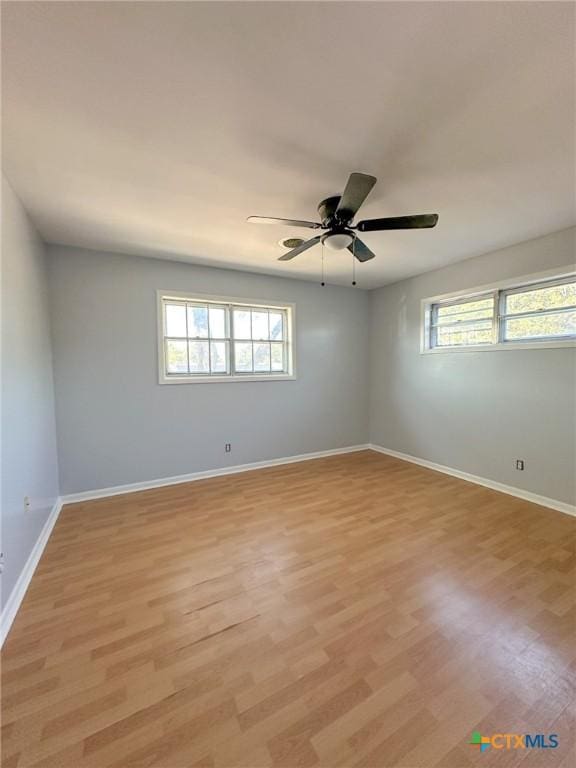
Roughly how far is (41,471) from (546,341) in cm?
470

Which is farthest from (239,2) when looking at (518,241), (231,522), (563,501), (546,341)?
(563,501)

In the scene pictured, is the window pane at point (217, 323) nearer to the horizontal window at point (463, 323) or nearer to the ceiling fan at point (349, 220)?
the ceiling fan at point (349, 220)

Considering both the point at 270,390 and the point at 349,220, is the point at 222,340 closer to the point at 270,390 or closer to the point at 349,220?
the point at 270,390

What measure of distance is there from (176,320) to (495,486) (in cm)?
416

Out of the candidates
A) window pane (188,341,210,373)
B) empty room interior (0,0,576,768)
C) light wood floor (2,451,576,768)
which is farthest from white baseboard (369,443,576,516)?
window pane (188,341,210,373)

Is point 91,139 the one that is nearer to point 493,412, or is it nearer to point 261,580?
point 261,580

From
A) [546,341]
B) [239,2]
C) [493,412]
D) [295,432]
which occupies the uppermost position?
[239,2]

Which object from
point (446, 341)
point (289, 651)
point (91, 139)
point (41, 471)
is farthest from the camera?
point (446, 341)

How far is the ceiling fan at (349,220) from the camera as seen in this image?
1674 mm

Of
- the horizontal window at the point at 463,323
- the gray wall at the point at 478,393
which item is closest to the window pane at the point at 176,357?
the gray wall at the point at 478,393

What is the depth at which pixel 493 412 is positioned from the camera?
11.3 ft

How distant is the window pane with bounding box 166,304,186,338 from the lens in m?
3.68

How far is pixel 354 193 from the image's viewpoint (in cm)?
170

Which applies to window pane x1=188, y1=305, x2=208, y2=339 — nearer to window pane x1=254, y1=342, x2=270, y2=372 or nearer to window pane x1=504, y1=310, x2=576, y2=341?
window pane x1=254, y1=342, x2=270, y2=372
